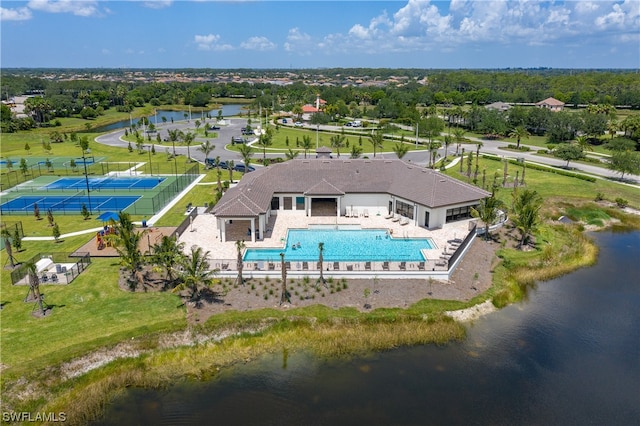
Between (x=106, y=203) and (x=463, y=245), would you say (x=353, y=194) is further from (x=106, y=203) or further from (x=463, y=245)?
(x=106, y=203)

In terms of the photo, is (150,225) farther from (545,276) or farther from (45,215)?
(545,276)

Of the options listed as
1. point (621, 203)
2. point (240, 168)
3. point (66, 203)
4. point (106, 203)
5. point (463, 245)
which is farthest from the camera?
point (240, 168)

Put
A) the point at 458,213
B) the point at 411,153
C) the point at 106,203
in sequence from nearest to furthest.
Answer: the point at 458,213 < the point at 106,203 < the point at 411,153

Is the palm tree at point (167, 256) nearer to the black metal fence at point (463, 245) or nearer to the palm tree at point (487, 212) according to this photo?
the black metal fence at point (463, 245)

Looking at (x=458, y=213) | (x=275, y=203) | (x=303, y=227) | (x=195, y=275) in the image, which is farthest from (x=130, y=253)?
(x=458, y=213)

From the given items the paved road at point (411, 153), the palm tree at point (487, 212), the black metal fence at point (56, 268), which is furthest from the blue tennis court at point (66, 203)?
the palm tree at point (487, 212)

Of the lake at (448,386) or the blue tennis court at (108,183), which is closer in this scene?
the lake at (448,386)

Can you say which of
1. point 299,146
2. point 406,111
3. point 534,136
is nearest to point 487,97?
point 406,111
